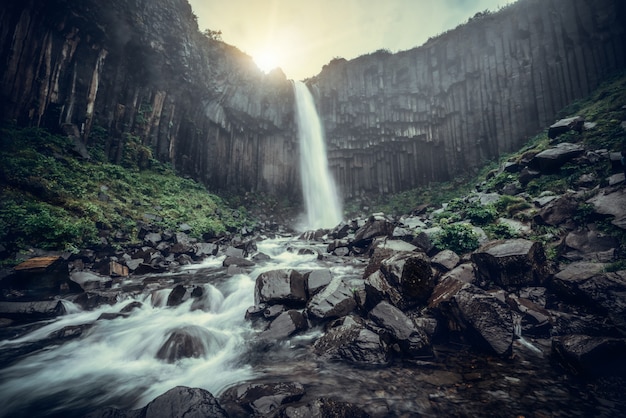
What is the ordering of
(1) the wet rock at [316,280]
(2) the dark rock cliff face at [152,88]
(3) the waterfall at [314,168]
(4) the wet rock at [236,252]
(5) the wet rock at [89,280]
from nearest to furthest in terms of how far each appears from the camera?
(1) the wet rock at [316,280] < (5) the wet rock at [89,280] < (4) the wet rock at [236,252] < (2) the dark rock cliff face at [152,88] < (3) the waterfall at [314,168]

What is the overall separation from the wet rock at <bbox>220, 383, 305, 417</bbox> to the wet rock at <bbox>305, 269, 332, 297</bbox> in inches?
113

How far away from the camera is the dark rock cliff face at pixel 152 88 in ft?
47.5

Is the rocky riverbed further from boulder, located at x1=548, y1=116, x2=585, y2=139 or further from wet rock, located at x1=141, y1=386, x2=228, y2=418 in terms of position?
boulder, located at x1=548, y1=116, x2=585, y2=139

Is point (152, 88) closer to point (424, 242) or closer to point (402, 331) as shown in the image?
point (424, 242)

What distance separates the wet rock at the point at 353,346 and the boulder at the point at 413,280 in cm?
130

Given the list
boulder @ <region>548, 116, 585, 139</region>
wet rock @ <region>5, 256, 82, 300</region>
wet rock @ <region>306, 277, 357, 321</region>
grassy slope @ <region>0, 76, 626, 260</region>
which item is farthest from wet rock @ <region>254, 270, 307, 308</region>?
boulder @ <region>548, 116, 585, 139</region>

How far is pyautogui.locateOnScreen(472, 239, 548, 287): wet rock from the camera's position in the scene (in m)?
5.69

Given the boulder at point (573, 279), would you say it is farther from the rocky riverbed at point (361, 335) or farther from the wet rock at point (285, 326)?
the wet rock at point (285, 326)

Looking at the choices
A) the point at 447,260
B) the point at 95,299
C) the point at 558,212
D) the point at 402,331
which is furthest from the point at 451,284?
the point at 95,299

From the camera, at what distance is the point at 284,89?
97.8 feet

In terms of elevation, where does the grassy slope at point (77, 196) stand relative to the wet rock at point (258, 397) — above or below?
above

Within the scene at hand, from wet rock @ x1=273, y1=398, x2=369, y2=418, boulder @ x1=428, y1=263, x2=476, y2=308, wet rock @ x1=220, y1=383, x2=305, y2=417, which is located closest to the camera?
wet rock @ x1=273, y1=398, x2=369, y2=418

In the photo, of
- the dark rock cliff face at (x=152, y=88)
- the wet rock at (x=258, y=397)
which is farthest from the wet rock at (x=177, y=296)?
the dark rock cliff face at (x=152, y=88)

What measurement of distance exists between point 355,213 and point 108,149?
23706mm
